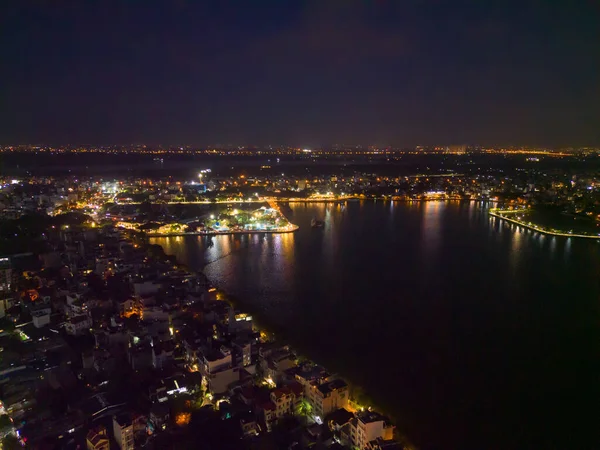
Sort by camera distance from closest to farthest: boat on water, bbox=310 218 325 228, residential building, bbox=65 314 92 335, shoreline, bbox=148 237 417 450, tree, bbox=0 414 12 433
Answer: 1. tree, bbox=0 414 12 433
2. shoreline, bbox=148 237 417 450
3. residential building, bbox=65 314 92 335
4. boat on water, bbox=310 218 325 228

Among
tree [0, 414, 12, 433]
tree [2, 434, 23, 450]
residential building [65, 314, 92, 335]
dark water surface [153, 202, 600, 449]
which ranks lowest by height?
dark water surface [153, 202, 600, 449]

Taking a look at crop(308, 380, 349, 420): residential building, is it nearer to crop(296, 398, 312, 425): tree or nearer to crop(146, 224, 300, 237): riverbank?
crop(296, 398, 312, 425): tree

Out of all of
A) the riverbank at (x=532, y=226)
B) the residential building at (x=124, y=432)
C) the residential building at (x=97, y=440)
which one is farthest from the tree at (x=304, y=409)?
the riverbank at (x=532, y=226)

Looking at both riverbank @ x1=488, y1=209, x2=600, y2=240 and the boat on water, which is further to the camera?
the boat on water

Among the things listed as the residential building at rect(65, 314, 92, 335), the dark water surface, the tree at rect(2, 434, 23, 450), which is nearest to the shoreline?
the dark water surface

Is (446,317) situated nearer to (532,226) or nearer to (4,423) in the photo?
(4,423)

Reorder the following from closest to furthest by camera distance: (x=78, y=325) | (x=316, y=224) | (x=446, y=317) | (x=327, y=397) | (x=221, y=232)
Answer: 1. (x=327, y=397)
2. (x=78, y=325)
3. (x=446, y=317)
4. (x=221, y=232)
5. (x=316, y=224)

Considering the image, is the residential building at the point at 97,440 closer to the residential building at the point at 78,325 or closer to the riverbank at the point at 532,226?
the residential building at the point at 78,325

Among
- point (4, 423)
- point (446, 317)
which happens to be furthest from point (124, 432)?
point (446, 317)

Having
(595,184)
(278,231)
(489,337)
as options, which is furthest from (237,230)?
(595,184)
